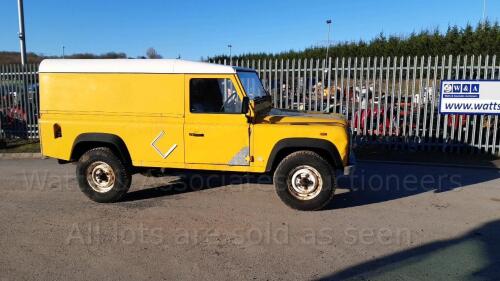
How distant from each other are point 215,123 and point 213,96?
395mm

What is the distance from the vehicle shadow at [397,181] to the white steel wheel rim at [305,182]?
418 millimetres

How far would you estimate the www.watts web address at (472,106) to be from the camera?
955 cm

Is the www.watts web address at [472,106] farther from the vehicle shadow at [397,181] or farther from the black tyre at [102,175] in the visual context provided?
the black tyre at [102,175]

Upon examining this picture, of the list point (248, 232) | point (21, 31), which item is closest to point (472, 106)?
point (248, 232)

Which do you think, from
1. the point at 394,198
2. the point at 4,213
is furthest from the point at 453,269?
the point at 4,213

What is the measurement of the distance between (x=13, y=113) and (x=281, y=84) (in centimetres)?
880

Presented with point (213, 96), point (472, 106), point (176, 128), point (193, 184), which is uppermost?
point (213, 96)

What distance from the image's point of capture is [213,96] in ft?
19.7

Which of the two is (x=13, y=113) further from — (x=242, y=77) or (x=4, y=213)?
(x=242, y=77)

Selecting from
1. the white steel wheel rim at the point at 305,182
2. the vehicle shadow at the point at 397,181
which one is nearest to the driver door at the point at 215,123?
the white steel wheel rim at the point at 305,182

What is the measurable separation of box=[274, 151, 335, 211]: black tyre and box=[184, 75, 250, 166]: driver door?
0.60 m

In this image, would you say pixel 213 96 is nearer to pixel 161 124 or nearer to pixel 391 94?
pixel 161 124

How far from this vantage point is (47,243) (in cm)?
475

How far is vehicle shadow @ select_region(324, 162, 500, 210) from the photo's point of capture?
6613 mm
